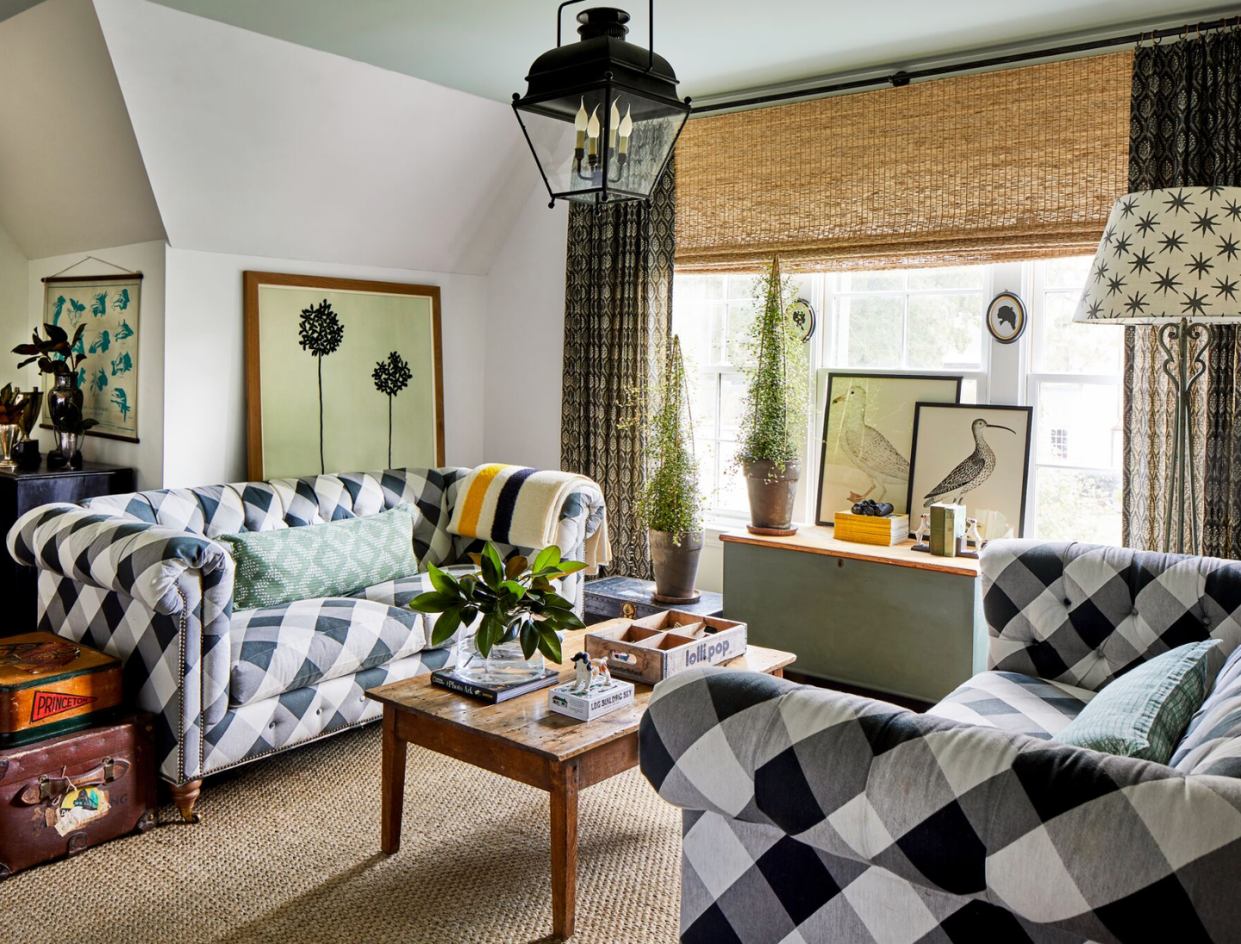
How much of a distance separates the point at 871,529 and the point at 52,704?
9.23ft

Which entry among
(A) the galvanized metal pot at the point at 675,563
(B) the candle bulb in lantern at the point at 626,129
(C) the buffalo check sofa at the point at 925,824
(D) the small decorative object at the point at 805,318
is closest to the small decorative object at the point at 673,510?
(A) the galvanized metal pot at the point at 675,563

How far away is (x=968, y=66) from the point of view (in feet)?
12.6

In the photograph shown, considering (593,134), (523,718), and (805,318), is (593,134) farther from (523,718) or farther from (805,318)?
(805,318)

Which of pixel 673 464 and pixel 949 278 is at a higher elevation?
pixel 949 278

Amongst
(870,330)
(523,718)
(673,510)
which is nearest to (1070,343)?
(870,330)

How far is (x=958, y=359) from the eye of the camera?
420 cm

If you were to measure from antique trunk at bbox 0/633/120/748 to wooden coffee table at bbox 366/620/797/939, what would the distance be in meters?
0.75

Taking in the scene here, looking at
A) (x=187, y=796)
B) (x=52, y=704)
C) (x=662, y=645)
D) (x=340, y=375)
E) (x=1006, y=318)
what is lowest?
(x=187, y=796)

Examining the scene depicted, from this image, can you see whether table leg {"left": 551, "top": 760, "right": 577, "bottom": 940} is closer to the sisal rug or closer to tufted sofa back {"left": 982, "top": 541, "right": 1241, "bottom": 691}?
the sisal rug

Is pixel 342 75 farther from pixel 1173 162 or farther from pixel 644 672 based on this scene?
pixel 1173 162

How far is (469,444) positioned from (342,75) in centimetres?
200

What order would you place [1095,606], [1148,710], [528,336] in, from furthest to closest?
[528,336] → [1095,606] → [1148,710]

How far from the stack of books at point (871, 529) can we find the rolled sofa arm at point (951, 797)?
8.13 ft

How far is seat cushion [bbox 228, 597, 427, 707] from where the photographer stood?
2963 mm
